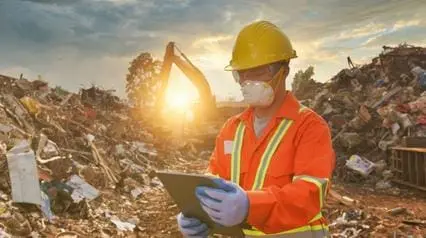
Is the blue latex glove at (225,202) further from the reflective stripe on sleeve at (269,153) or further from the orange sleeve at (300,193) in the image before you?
the reflective stripe on sleeve at (269,153)

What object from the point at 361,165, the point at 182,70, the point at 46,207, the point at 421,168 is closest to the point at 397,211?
the point at 421,168

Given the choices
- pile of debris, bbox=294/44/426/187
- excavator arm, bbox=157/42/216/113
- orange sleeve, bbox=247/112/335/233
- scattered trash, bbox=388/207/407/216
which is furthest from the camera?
excavator arm, bbox=157/42/216/113

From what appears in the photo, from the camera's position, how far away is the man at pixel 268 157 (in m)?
2.29

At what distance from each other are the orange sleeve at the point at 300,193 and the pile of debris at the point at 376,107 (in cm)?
1192

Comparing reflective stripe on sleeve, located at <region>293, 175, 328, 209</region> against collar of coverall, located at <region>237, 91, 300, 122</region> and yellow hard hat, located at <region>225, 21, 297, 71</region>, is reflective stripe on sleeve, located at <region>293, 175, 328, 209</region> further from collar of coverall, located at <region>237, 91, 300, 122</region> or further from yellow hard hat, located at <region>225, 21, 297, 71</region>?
yellow hard hat, located at <region>225, 21, 297, 71</region>

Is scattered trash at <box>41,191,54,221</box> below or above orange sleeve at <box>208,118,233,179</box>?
below

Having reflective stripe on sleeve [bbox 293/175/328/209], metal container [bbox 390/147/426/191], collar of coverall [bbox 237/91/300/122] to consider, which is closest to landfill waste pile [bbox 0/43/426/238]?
metal container [bbox 390/147/426/191]

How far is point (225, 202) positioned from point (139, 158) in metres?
14.8

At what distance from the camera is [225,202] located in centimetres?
219

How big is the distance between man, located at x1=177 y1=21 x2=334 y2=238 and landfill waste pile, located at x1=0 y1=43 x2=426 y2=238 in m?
4.99

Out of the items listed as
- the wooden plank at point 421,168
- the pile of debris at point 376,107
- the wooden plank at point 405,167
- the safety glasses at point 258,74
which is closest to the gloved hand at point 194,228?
the safety glasses at point 258,74

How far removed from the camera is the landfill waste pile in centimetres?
824

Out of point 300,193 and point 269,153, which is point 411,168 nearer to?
point 269,153

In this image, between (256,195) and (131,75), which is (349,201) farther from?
(131,75)
